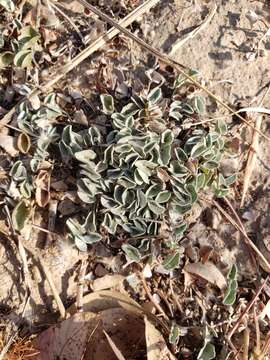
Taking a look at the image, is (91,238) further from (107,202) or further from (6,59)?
(6,59)

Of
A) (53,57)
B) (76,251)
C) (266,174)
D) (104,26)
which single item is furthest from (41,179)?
(266,174)

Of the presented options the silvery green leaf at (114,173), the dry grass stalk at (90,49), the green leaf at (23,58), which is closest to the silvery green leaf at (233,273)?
the silvery green leaf at (114,173)

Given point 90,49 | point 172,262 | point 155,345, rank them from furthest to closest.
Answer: point 90,49 < point 172,262 < point 155,345

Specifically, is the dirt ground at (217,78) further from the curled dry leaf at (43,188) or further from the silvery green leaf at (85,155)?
the silvery green leaf at (85,155)

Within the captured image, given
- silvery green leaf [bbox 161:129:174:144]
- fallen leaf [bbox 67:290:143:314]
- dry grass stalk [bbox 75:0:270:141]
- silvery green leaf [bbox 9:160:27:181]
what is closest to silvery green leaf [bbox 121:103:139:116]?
silvery green leaf [bbox 161:129:174:144]

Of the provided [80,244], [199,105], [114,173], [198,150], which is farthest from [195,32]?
[80,244]

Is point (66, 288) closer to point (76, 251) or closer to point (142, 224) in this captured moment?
point (76, 251)
